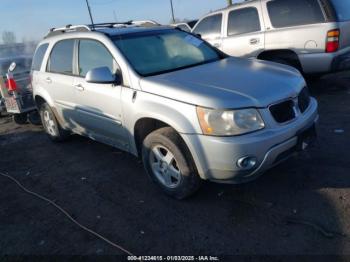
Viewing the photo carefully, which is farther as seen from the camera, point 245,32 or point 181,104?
point 245,32

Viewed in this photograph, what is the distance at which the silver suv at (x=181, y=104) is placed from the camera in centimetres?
303

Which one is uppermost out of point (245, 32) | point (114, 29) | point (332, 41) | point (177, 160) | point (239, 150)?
point (114, 29)

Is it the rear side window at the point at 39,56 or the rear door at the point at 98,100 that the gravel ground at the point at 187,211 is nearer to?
the rear door at the point at 98,100

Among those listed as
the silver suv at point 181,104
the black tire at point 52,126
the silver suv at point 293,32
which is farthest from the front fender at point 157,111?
the silver suv at point 293,32

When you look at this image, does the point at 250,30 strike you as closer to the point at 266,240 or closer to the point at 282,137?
the point at 282,137

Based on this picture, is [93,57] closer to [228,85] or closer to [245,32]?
[228,85]

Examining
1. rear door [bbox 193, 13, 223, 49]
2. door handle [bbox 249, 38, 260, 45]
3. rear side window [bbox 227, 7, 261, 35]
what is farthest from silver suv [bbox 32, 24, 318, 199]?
rear door [bbox 193, 13, 223, 49]

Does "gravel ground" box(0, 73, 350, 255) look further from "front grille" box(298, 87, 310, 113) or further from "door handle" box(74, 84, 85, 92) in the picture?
"door handle" box(74, 84, 85, 92)

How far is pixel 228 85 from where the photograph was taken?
329 cm

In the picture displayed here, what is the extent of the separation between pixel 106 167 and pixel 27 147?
89.8 inches

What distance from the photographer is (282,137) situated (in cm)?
312

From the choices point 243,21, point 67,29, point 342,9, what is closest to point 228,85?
point 67,29

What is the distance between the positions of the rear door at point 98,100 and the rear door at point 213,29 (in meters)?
3.89

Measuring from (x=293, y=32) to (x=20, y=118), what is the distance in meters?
6.09
